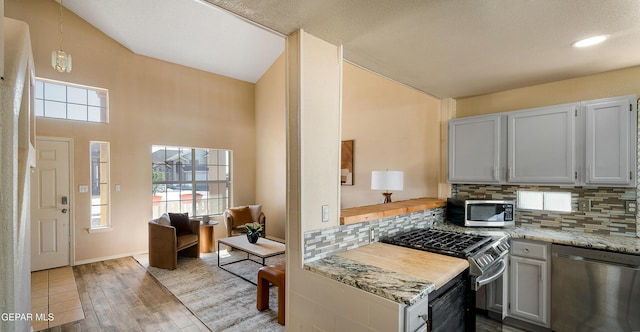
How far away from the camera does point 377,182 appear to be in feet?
11.0

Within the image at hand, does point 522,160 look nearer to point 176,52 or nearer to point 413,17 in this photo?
point 413,17

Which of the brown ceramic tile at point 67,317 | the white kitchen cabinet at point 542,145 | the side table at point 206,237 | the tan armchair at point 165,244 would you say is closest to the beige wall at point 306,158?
the white kitchen cabinet at point 542,145

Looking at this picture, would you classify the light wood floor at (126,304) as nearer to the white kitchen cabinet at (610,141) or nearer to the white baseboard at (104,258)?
the white baseboard at (104,258)

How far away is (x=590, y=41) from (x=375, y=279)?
2185 millimetres

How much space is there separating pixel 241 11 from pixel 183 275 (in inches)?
144

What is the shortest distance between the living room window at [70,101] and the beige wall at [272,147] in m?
2.86

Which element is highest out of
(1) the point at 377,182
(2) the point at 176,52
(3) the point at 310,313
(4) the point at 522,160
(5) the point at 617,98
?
(2) the point at 176,52

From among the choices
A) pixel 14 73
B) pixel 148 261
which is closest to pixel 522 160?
pixel 14 73

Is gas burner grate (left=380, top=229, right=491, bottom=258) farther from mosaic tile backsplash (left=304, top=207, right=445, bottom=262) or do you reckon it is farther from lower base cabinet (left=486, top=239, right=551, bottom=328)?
lower base cabinet (left=486, top=239, right=551, bottom=328)

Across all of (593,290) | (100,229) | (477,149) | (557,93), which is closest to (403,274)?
(593,290)

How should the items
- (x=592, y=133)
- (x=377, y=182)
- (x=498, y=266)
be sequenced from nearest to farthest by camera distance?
(x=498, y=266), (x=592, y=133), (x=377, y=182)

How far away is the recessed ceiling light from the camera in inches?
73.7

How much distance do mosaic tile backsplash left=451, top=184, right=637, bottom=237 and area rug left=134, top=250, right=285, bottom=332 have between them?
2.75 metres

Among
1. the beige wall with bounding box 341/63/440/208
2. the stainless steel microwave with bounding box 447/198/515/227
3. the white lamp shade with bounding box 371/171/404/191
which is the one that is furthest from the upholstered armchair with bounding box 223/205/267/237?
the stainless steel microwave with bounding box 447/198/515/227
